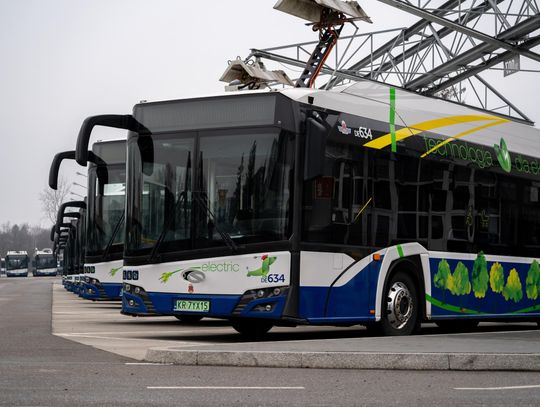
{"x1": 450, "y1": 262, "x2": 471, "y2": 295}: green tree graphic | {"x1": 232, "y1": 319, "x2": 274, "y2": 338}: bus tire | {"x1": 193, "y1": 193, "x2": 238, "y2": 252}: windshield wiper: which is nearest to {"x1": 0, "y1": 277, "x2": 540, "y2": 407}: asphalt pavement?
{"x1": 232, "y1": 319, "x2": 274, "y2": 338}: bus tire

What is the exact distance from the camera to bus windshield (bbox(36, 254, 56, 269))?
395 ft

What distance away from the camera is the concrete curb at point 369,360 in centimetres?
1052

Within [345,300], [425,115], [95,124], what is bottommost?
[345,300]

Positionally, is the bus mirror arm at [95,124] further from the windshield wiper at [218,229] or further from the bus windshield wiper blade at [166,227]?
the windshield wiper at [218,229]

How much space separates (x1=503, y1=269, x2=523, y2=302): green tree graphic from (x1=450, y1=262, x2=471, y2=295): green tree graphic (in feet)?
3.91

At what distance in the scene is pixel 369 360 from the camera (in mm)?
10586

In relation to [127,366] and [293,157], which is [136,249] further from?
[127,366]

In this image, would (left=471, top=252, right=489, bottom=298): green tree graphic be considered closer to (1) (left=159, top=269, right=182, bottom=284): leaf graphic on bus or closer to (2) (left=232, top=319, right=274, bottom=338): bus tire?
(2) (left=232, top=319, right=274, bottom=338): bus tire

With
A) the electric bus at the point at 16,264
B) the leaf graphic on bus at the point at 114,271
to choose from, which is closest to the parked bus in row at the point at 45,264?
the electric bus at the point at 16,264

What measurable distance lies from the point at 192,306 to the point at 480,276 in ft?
16.5

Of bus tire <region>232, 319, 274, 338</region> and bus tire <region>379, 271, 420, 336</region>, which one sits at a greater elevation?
bus tire <region>379, 271, 420, 336</region>

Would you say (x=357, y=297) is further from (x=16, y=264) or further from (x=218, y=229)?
(x=16, y=264)

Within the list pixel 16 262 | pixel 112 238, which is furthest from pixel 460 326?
pixel 16 262

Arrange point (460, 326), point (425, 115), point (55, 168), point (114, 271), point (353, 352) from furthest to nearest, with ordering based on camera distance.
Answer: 1. point (114, 271)
2. point (460, 326)
3. point (55, 168)
4. point (425, 115)
5. point (353, 352)
